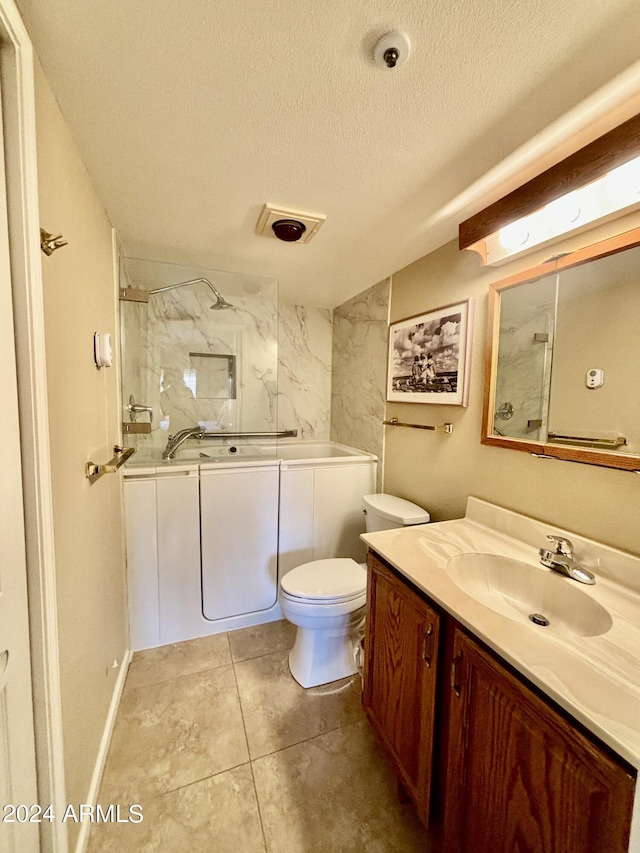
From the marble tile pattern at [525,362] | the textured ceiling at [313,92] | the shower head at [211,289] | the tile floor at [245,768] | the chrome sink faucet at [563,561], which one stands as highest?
the textured ceiling at [313,92]

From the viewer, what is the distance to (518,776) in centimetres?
69

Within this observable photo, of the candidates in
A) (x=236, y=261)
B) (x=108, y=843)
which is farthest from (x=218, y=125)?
(x=108, y=843)

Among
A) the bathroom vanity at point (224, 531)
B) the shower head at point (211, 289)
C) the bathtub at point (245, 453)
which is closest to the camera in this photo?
the bathroom vanity at point (224, 531)

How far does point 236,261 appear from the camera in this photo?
6.48ft

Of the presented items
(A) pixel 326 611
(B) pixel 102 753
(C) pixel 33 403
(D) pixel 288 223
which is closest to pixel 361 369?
(D) pixel 288 223

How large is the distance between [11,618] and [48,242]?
88 centimetres

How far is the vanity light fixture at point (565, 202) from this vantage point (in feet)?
2.93

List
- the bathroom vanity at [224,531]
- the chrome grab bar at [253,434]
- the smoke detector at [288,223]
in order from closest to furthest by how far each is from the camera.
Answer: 1. the smoke detector at [288,223]
2. the bathroom vanity at [224,531]
3. the chrome grab bar at [253,434]

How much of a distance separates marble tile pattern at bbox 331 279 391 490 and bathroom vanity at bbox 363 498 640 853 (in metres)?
1.10

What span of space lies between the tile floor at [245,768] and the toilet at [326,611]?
0.22 feet

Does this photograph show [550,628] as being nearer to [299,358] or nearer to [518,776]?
[518,776]

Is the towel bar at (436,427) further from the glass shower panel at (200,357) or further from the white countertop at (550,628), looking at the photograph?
the glass shower panel at (200,357)

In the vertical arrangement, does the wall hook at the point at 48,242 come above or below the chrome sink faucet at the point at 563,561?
above

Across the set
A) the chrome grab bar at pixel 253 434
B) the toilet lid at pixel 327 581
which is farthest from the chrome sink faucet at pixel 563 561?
the chrome grab bar at pixel 253 434
